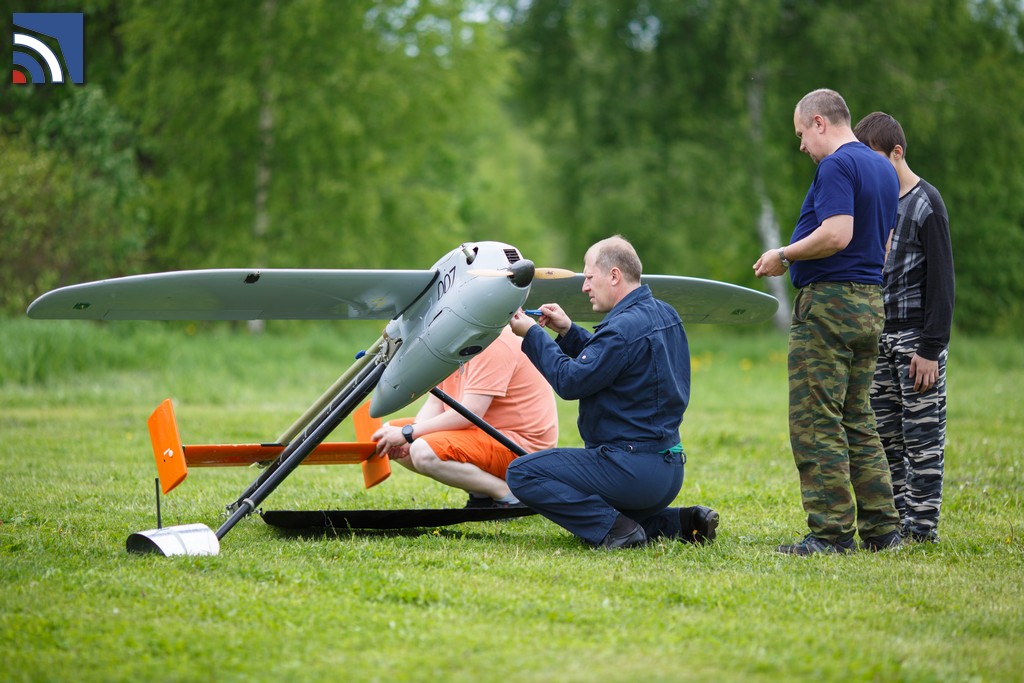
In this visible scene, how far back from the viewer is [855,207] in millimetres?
5527

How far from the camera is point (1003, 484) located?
8.08 metres

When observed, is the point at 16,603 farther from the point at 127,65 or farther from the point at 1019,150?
the point at 1019,150

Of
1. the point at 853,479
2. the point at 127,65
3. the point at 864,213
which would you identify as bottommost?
the point at 853,479

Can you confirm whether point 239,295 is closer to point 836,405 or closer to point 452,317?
point 452,317

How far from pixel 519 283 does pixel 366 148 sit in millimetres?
19530

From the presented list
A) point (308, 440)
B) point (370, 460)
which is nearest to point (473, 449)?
point (370, 460)

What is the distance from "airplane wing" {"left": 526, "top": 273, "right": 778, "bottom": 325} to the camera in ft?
21.5

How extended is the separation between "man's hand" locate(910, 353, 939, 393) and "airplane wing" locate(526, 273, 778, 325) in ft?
3.79

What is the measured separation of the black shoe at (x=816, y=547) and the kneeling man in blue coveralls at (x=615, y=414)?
1.55 ft

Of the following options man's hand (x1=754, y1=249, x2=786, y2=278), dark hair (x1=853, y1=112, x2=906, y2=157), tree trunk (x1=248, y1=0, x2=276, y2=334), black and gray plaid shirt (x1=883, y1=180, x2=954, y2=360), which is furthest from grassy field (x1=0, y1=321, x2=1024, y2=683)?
tree trunk (x1=248, y1=0, x2=276, y2=334)

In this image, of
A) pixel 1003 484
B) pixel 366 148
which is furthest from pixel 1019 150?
pixel 1003 484

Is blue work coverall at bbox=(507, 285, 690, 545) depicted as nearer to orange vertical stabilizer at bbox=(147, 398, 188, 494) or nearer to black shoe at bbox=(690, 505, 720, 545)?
black shoe at bbox=(690, 505, 720, 545)

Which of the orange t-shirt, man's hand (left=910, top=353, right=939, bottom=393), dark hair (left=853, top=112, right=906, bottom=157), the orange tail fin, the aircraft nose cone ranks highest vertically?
dark hair (left=853, top=112, right=906, bottom=157)

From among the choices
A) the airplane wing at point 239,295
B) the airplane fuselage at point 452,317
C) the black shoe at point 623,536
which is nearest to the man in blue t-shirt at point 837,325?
the black shoe at point 623,536
